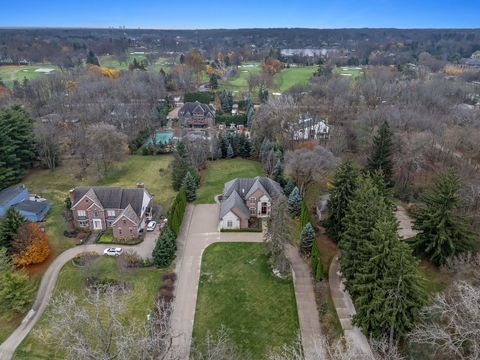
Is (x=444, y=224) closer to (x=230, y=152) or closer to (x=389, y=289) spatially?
(x=389, y=289)

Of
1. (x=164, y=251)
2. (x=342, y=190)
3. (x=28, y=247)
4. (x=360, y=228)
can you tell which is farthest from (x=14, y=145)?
(x=360, y=228)

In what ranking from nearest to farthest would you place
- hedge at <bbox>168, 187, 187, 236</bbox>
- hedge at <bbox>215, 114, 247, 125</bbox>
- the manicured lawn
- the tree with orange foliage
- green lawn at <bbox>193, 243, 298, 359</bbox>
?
green lawn at <bbox>193, 243, 298, 359</bbox>
the tree with orange foliage
hedge at <bbox>168, 187, 187, 236</bbox>
hedge at <bbox>215, 114, 247, 125</bbox>
the manicured lawn

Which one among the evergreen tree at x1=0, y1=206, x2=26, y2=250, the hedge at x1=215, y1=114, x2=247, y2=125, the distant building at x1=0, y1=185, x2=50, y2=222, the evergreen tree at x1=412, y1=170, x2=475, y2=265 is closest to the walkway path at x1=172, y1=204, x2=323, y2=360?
the evergreen tree at x1=412, y1=170, x2=475, y2=265

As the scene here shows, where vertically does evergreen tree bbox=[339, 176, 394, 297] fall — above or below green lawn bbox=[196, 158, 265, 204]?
above

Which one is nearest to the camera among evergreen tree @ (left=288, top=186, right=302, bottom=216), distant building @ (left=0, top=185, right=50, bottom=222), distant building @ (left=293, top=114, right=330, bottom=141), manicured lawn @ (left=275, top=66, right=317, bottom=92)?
distant building @ (left=0, top=185, right=50, bottom=222)

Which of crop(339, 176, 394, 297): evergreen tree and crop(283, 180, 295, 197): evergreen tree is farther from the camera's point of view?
crop(283, 180, 295, 197): evergreen tree

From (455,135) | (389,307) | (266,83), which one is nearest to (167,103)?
(266,83)

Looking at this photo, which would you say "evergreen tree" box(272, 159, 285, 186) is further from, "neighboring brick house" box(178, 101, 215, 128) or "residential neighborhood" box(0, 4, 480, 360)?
"neighboring brick house" box(178, 101, 215, 128)
